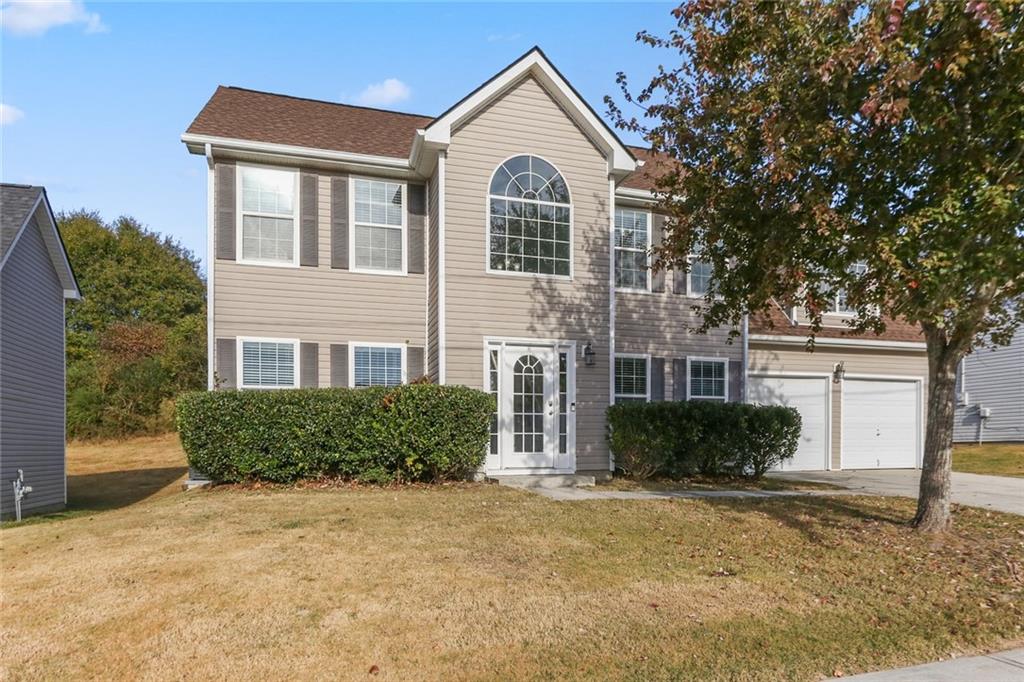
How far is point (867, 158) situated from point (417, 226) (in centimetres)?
753

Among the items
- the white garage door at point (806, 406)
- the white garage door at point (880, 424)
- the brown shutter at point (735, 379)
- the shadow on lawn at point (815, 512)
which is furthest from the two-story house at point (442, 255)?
the white garage door at point (880, 424)

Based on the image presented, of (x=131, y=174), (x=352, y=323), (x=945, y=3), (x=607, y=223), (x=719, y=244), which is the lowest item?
(x=352, y=323)

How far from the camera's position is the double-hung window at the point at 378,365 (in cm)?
1134

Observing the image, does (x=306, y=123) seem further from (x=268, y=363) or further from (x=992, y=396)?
(x=992, y=396)

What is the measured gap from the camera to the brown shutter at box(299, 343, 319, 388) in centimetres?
1099

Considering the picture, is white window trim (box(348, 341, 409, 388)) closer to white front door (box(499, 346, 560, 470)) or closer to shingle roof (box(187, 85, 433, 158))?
white front door (box(499, 346, 560, 470))

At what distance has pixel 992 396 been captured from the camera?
22484 millimetres

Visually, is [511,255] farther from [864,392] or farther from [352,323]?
[864,392]

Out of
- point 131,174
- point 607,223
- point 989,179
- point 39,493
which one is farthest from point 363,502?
point 131,174

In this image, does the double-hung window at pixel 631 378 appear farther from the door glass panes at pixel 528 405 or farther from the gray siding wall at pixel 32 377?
the gray siding wall at pixel 32 377

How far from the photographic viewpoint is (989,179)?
19.3 feet

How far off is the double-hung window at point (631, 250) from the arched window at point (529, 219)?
1869mm

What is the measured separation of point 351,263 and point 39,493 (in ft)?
27.0

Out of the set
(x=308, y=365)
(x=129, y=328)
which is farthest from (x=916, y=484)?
(x=129, y=328)
